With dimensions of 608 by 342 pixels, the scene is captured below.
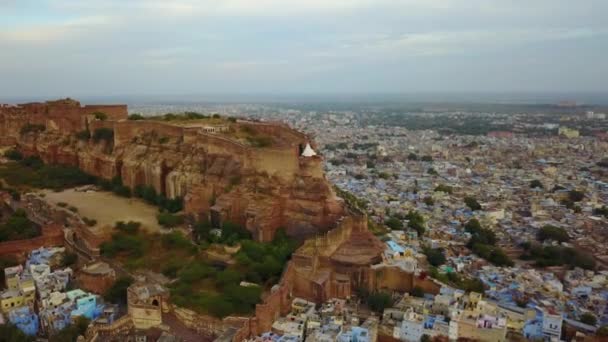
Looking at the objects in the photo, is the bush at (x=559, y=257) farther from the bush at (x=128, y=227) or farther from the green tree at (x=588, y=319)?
the bush at (x=128, y=227)

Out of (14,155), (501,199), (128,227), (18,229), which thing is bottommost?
(501,199)

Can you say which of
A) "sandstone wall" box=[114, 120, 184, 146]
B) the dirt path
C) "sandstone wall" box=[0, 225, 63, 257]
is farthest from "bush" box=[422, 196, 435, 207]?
"sandstone wall" box=[0, 225, 63, 257]

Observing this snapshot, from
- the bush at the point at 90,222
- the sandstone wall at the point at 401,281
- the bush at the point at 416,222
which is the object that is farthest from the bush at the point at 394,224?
the bush at the point at 90,222

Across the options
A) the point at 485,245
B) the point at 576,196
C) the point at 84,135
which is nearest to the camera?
the point at 485,245

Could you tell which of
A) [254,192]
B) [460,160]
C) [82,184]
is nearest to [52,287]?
[254,192]

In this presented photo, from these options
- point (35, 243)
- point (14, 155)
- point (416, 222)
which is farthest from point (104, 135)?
point (416, 222)

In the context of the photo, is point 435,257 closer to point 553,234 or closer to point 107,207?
point 553,234
